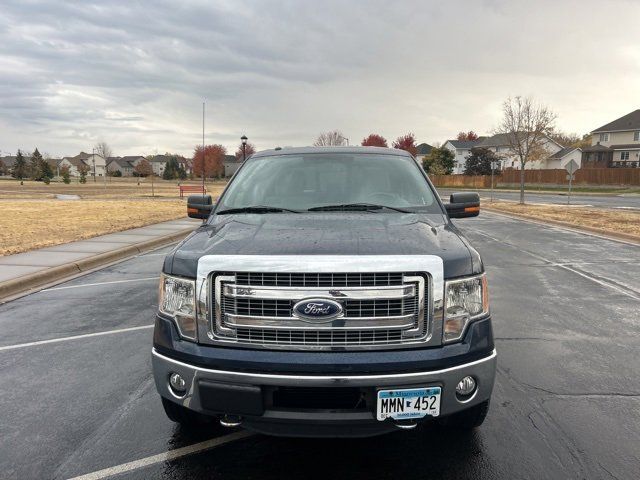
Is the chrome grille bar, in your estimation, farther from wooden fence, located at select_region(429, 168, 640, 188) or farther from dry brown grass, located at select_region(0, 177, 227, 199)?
wooden fence, located at select_region(429, 168, 640, 188)

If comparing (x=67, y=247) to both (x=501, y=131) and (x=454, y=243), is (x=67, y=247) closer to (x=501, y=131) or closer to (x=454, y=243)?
(x=454, y=243)

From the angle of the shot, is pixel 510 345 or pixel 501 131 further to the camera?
pixel 501 131

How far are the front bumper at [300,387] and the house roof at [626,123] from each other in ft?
256

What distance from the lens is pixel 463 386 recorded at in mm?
2566

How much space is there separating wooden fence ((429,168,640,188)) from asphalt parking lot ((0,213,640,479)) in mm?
56135

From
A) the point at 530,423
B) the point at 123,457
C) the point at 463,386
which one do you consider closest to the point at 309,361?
the point at 463,386

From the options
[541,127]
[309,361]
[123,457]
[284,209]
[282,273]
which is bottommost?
[123,457]

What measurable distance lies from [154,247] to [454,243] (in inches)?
394

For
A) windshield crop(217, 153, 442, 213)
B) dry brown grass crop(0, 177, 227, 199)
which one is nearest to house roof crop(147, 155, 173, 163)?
dry brown grass crop(0, 177, 227, 199)

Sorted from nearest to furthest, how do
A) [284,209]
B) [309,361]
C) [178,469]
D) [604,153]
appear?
[309,361]
[178,469]
[284,209]
[604,153]

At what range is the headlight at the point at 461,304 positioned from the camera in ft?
8.44

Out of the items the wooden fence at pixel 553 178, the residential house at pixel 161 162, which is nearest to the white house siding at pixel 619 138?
the wooden fence at pixel 553 178

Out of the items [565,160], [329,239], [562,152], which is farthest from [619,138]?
A: [329,239]

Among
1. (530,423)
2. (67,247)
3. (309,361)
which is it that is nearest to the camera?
(309,361)
